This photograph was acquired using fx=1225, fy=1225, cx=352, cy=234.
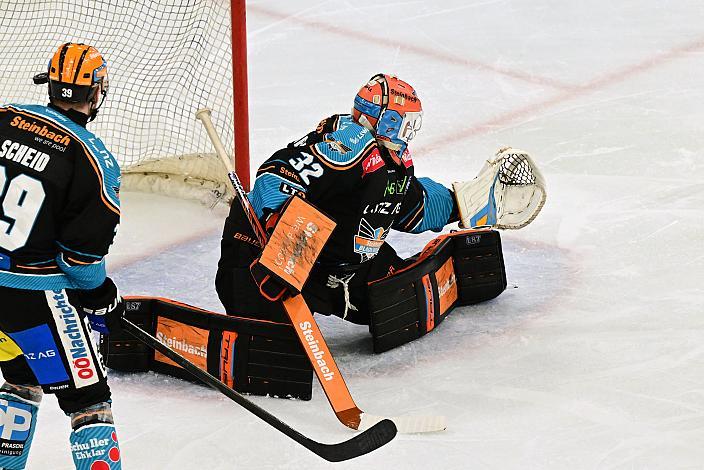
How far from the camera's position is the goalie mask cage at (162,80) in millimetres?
4711

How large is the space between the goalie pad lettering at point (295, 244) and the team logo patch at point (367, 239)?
0.85 feet

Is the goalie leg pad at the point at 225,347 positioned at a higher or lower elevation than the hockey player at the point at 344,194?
lower

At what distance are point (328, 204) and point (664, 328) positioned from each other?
1.11 metres

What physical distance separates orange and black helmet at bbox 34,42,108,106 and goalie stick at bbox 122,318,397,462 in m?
0.62

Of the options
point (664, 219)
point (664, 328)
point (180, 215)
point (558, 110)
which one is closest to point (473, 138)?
point (558, 110)

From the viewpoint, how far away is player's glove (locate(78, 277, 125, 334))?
2.60 meters

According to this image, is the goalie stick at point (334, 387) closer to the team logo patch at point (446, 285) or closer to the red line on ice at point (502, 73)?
the team logo patch at point (446, 285)

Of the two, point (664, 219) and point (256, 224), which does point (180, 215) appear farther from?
point (664, 219)

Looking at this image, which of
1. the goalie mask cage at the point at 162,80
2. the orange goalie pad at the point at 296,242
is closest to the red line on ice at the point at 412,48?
the goalie mask cage at the point at 162,80

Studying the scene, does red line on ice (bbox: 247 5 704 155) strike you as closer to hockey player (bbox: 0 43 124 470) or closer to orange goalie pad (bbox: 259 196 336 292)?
orange goalie pad (bbox: 259 196 336 292)

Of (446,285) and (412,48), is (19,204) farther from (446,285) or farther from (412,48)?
(412,48)

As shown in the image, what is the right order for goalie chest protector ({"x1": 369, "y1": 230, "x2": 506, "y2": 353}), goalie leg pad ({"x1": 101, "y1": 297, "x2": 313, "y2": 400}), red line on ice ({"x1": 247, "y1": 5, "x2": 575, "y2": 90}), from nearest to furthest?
goalie leg pad ({"x1": 101, "y1": 297, "x2": 313, "y2": 400}), goalie chest protector ({"x1": 369, "y1": 230, "x2": 506, "y2": 353}), red line on ice ({"x1": 247, "y1": 5, "x2": 575, "y2": 90})

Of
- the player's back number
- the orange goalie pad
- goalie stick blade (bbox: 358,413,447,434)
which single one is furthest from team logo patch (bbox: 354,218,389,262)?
the player's back number

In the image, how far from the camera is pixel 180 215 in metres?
4.66
